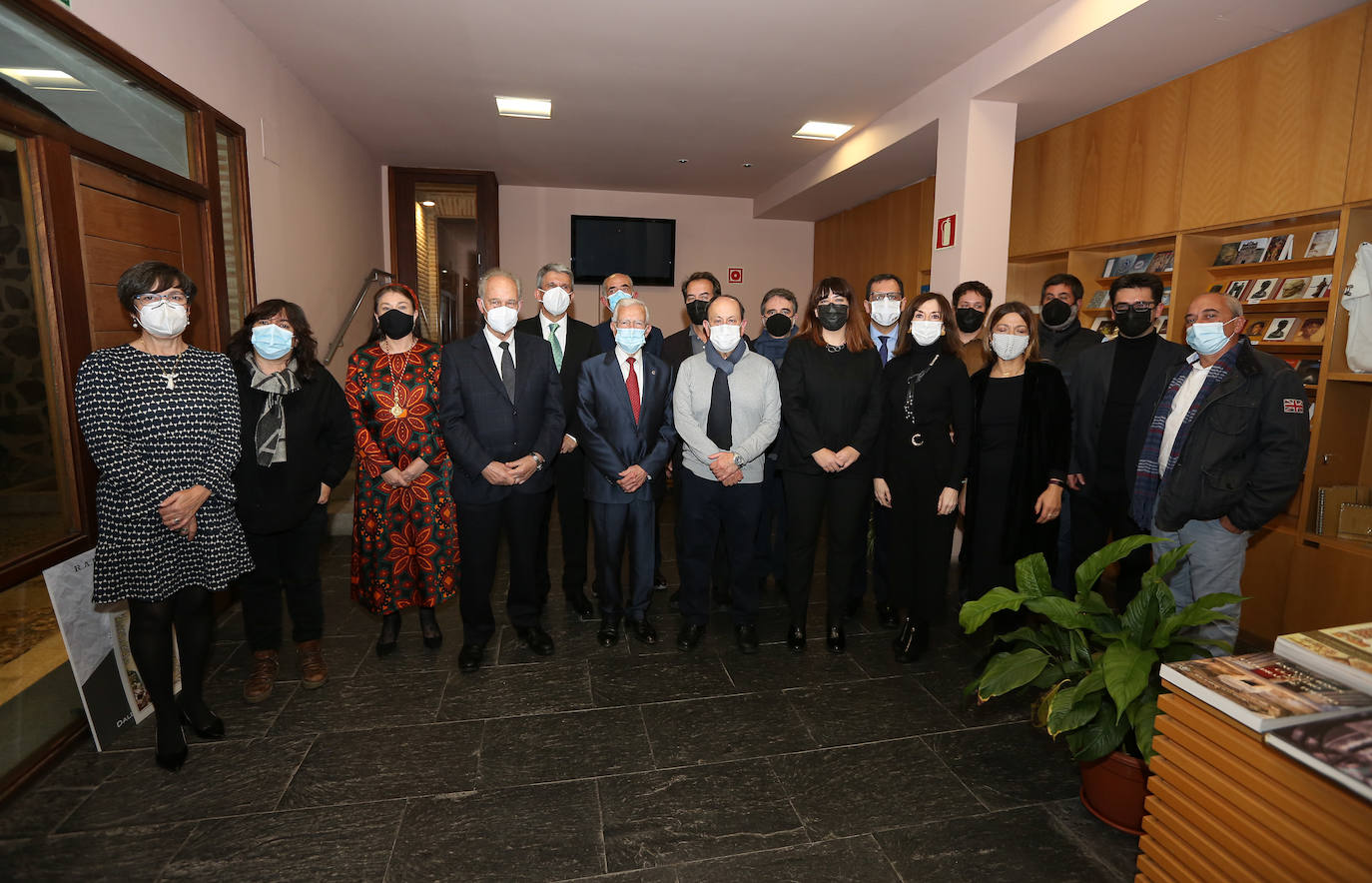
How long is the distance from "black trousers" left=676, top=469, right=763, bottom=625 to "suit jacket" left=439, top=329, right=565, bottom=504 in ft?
2.26

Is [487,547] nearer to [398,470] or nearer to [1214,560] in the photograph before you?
[398,470]

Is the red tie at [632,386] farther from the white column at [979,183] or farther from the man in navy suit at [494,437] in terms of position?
the white column at [979,183]

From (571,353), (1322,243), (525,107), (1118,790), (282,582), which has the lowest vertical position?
(1118,790)

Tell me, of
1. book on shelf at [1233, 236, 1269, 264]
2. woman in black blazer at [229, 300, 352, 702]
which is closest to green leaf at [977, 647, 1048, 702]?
woman in black blazer at [229, 300, 352, 702]

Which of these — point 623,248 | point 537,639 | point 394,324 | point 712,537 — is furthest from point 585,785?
point 623,248

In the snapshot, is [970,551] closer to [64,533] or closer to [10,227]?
[64,533]

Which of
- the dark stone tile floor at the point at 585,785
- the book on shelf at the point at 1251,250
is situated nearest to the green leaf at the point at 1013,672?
the dark stone tile floor at the point at 585,785

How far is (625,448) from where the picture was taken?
3107mm

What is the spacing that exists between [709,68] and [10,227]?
3808 millimetres

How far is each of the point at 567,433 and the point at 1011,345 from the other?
6.83ft

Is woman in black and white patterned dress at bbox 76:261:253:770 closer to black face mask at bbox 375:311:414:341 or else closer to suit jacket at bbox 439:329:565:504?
black face mask at bbox 375:311:414:341

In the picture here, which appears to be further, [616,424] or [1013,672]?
[616,424]

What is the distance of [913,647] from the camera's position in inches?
123

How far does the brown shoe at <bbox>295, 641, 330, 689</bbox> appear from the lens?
284 centimetres
